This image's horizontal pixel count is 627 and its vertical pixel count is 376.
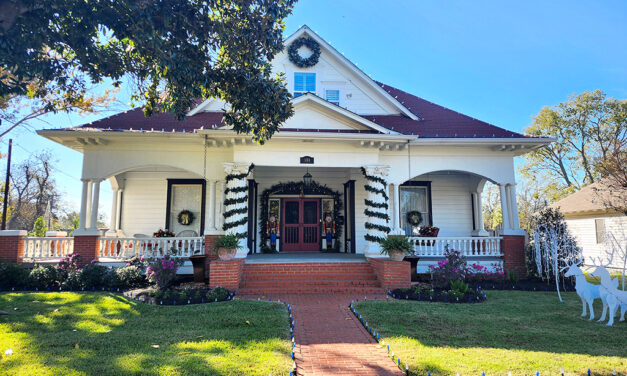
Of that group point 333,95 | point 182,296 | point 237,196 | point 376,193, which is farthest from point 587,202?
point 182,296

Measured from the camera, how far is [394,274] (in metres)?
9.66

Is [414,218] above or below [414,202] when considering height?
below

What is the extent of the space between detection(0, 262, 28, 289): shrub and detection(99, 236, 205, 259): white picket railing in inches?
78.6

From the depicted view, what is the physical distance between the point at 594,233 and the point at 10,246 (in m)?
26.2

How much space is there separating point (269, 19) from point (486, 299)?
26.9ft

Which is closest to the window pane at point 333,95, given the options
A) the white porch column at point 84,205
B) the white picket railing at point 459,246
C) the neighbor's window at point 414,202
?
the neighbor's window at point 414,202

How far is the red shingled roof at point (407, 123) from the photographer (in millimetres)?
11570

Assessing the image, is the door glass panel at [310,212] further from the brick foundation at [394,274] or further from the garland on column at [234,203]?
the brick foundation at [394,274]

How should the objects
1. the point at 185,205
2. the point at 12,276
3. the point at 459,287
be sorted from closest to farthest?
1. the point at 459,287
2. the point at 12,276
3. the point at 185,205

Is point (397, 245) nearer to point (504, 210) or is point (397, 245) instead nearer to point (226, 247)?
point (226, 247)

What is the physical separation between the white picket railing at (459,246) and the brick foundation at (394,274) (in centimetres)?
222

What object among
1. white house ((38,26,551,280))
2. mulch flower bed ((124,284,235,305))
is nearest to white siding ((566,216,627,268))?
white house ((38,26,551,280))

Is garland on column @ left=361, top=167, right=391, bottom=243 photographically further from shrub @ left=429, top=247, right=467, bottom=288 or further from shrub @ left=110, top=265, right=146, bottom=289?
shrub @ left=110, top=265, right=146, bottom=289

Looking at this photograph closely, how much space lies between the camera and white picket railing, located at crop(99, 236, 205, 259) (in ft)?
35.6
